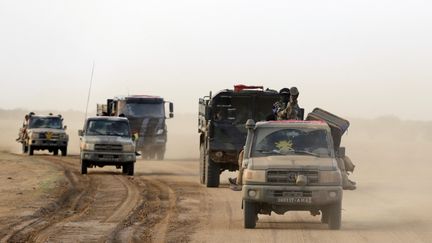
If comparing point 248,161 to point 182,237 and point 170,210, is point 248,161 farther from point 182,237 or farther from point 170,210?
point 170,210

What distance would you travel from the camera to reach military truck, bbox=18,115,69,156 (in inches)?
1906

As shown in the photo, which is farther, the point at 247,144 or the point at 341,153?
the point at 341,153

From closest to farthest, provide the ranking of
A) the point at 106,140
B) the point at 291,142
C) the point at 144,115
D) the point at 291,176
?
the point at 291,176, the point at 291,142, the point at 106,140, the point at 144,115

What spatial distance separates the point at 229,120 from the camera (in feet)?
89.5

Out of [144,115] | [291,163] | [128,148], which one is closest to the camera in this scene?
[291,163]

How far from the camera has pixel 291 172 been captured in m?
16.7

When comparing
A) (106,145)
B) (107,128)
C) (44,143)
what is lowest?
(44,143)

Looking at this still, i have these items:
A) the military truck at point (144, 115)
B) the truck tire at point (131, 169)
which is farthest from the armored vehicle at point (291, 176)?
the military truck at point (144, 115)

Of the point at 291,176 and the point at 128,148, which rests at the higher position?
the point at 291,176

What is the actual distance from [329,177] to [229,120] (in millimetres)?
10821

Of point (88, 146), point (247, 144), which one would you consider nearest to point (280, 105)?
point (247, 144)

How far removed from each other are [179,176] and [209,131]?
708 centimetres

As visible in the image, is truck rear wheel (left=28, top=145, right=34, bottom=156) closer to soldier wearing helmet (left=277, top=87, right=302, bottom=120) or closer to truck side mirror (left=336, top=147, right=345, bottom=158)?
soldier wearing helmet (left=277, top=87, right=302, bottom=120)

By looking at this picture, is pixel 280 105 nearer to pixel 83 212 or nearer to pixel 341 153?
pixel 341 153
